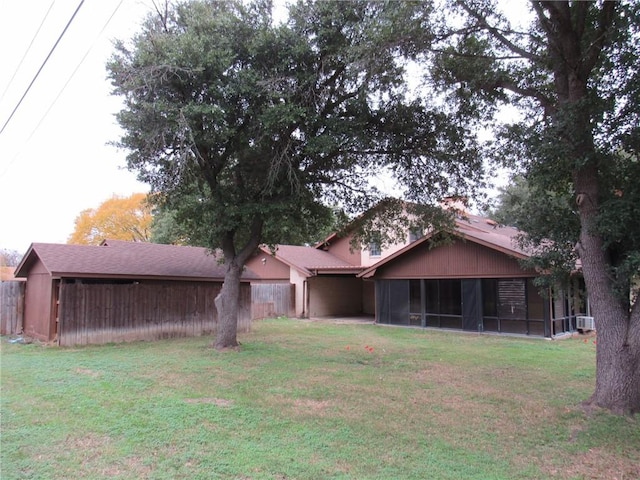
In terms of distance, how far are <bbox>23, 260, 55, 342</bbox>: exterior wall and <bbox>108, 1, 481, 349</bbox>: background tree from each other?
4.62 metres

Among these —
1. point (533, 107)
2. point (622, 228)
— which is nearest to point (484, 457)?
point (622, 228)

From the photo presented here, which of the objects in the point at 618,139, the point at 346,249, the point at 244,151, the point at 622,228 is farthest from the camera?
the point at 346,249

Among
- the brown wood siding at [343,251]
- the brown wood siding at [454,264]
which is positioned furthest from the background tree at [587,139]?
the brown wood siding at [343,251]

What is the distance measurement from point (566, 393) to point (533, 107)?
5269 mm

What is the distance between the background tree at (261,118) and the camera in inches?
381

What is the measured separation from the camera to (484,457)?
15.6 ft

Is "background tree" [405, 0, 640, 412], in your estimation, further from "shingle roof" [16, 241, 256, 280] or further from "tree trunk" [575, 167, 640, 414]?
"shingle roof" [16, 241, 256, 280]

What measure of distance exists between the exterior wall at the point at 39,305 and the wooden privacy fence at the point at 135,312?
1.71 ft

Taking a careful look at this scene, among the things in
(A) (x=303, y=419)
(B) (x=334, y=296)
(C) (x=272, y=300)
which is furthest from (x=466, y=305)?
(A) (x=303, y=419)

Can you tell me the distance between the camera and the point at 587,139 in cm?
655

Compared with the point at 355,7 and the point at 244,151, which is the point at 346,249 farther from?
the point at 355,7

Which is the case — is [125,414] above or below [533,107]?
below

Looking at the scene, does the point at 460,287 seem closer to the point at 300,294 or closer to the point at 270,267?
the point at 300,294

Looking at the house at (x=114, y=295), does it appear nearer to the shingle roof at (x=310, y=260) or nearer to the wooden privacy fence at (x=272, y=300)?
the wooden privacy fence at (x=272, y=300)
